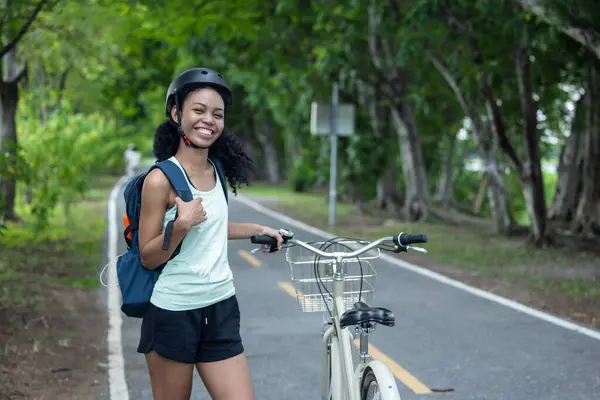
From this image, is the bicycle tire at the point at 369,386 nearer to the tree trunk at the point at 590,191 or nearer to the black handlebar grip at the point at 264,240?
the black handlebar grip at the point at 264,240

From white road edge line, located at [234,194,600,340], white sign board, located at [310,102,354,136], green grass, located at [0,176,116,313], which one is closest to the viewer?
white road edge line, located at [234,194,600,340]

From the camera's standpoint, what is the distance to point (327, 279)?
4.61m

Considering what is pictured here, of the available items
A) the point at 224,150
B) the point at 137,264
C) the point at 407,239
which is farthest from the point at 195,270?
the point at 407,239

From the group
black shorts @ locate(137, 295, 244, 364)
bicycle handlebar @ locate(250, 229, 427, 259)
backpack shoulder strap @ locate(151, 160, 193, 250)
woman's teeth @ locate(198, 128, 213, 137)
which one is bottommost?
black shorts @ locate(137, 295, 244, 364)

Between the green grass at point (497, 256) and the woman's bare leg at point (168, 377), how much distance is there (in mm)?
8730

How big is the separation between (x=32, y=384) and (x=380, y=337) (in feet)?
10.7

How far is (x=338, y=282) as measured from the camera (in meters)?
4.52

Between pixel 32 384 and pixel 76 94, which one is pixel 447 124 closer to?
pixel 76 94

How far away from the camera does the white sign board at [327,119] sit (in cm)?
2269

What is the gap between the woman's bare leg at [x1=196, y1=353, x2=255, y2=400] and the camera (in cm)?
411

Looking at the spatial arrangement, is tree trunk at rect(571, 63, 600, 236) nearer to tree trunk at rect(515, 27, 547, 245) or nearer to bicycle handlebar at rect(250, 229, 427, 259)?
tree trunk at rect(515, 27, 547, 245)

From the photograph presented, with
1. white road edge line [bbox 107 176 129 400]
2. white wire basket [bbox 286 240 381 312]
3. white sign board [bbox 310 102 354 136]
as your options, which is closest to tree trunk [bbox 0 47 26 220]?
white sign board [bbox 310 102 354 136]

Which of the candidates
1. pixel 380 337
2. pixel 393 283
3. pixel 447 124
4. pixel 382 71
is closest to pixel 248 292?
pixel 393 283

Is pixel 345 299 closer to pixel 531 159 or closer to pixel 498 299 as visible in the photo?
pixel 498 299
